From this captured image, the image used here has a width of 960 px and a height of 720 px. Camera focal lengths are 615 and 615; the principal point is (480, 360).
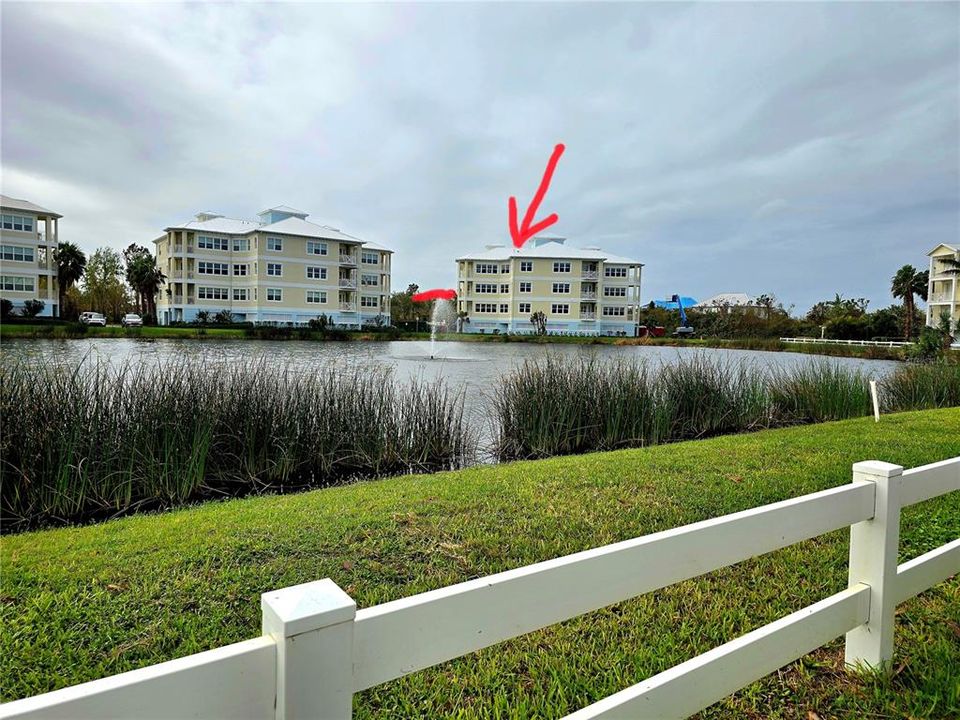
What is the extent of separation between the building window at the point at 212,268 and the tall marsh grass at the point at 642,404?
4511cm

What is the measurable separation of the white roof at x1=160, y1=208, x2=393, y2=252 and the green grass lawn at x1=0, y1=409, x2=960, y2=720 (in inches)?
1861

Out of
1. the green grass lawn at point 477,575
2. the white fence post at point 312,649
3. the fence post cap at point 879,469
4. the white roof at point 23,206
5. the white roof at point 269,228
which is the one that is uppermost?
the white roof at point 269,228

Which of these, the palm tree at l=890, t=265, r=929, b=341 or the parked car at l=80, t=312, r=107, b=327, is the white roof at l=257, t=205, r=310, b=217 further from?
the palm tree at l=890, t=265, r=929, b=341

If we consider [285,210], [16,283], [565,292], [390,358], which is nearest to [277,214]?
[285,210]

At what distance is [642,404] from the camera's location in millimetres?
8664

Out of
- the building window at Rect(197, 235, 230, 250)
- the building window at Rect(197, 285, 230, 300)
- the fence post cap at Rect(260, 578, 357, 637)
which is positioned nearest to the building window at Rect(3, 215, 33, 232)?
the building window at Rect(197, 285, 230, 300)

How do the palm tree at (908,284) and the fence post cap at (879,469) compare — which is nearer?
the fence post cap at (879,469)

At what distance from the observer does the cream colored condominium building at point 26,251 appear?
109 feet

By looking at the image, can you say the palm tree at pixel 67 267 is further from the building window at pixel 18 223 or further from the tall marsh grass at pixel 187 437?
the tall marsh grass at pixel 187 437

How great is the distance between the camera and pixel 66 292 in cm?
4578

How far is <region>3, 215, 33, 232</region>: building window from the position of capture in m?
32.8

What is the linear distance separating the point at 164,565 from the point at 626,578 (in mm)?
2788

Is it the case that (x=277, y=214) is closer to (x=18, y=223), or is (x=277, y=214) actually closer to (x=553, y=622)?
(x=18, y=223)

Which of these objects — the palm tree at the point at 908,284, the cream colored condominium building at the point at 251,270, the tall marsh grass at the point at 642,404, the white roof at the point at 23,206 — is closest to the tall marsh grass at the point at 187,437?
the tall marsh grass at the point at 642,404
